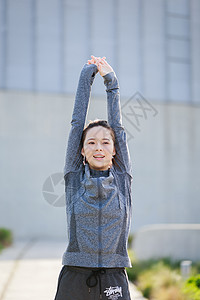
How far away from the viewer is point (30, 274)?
261 inches

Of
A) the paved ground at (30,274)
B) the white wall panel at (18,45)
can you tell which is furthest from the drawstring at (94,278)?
the white wall panel at (18,45)

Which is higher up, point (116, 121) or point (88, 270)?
point (116, 121)

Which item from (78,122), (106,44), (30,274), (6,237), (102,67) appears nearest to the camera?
(78,122)

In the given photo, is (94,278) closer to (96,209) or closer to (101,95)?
(96,209)

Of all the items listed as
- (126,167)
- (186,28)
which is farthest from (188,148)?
(126,167)

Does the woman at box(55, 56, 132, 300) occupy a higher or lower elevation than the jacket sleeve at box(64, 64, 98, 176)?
lower

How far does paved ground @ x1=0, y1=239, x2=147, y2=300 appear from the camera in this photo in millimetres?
5292

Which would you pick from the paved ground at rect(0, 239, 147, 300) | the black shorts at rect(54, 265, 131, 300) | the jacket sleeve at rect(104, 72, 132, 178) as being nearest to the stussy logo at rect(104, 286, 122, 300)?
the black shorts at rect(54, 265, 131, 300)

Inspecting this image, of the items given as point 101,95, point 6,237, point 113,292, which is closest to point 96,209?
point 113,292

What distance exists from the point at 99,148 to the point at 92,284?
70 centimetres

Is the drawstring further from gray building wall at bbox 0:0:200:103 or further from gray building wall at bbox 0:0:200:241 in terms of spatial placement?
gray building wall at bbox 0:0:200:103

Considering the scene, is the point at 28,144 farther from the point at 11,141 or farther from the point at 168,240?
the point at 168,240

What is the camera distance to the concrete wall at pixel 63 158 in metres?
13.1

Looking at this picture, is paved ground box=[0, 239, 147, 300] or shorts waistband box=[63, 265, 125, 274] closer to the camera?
shorts waistband box=[63, 265, 125, 274]
